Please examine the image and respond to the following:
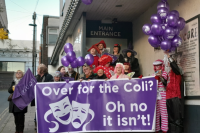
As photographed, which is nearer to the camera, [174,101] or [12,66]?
[174,101]

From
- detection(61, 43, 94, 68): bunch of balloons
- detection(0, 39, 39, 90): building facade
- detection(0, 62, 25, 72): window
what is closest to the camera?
detection(61, 43, 94, 68): bunch of balloons

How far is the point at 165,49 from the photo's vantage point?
527 centimetres

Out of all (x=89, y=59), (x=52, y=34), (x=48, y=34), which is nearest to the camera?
(x=89, y=59)

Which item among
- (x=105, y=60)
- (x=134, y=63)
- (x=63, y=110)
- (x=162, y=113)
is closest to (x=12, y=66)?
(x=134, y=63)

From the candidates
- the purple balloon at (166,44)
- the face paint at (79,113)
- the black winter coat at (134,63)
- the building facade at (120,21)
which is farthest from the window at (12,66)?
the purple balloon at (166,44)

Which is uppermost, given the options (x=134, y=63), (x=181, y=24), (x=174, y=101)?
(x=181, y=24)

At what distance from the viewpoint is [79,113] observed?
16.8 ft

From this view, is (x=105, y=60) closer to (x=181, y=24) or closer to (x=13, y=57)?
(x=181, y=24)

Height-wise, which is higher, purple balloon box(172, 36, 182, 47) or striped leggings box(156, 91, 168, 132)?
purple balloon box(172, 36, 182, 47)

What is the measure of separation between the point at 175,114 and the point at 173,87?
0.59m

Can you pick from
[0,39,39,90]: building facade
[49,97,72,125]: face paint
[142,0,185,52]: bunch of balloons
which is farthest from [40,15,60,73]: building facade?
[142,0,185,52]: bunch of balloons

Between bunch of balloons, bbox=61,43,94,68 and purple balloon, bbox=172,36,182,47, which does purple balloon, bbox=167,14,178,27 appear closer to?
purple balloon, bbox=172,36,182,47

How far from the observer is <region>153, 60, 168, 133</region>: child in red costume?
5.21m

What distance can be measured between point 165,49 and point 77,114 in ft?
7.90
